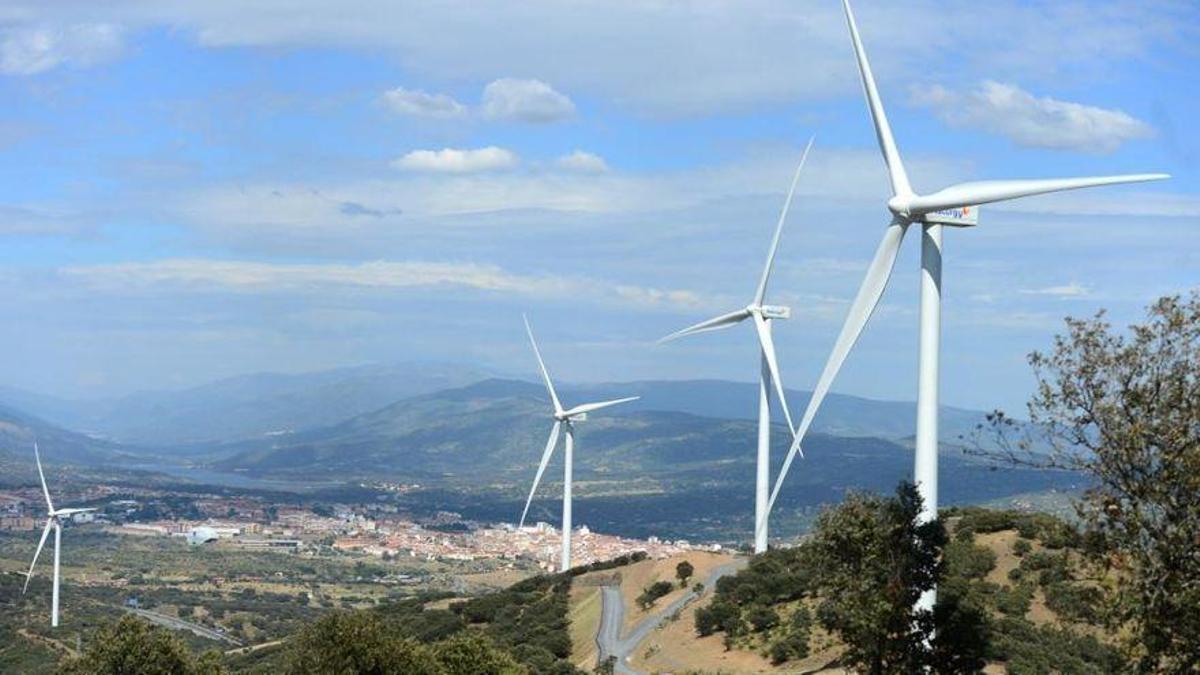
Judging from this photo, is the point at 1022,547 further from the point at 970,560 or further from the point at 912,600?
the point at 912,600

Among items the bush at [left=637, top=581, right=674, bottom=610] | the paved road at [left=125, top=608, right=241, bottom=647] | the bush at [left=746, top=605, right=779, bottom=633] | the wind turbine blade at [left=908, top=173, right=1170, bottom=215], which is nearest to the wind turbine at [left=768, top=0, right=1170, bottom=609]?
the wind turbine blade at [left=908, top=173, right=1170, bottom=215]

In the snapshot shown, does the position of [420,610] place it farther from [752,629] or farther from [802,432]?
[802,432]

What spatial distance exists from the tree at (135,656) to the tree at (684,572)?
27421 mm

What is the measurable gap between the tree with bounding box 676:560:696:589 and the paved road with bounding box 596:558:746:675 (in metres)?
1.13

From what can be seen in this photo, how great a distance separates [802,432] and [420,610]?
56681 mm

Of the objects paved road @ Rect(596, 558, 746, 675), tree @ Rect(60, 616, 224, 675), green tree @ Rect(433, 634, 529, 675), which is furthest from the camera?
paved road @ Rect(596, 558, 746, 675)

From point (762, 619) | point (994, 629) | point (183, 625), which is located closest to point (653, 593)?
point (762, 619)

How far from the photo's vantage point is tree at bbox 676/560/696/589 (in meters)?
76.7

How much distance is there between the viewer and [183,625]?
13150 centimetres

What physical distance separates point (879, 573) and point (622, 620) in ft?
125

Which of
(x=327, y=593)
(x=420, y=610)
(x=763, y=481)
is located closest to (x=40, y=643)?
(x=420, y=610)

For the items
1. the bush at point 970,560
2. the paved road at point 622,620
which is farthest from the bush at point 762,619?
the bush at point 970,560

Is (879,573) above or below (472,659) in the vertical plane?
above

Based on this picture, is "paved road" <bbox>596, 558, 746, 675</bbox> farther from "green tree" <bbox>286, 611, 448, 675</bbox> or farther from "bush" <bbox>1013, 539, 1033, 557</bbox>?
"bush" <bbox>1013, 539, 1033, 557</bbox>
